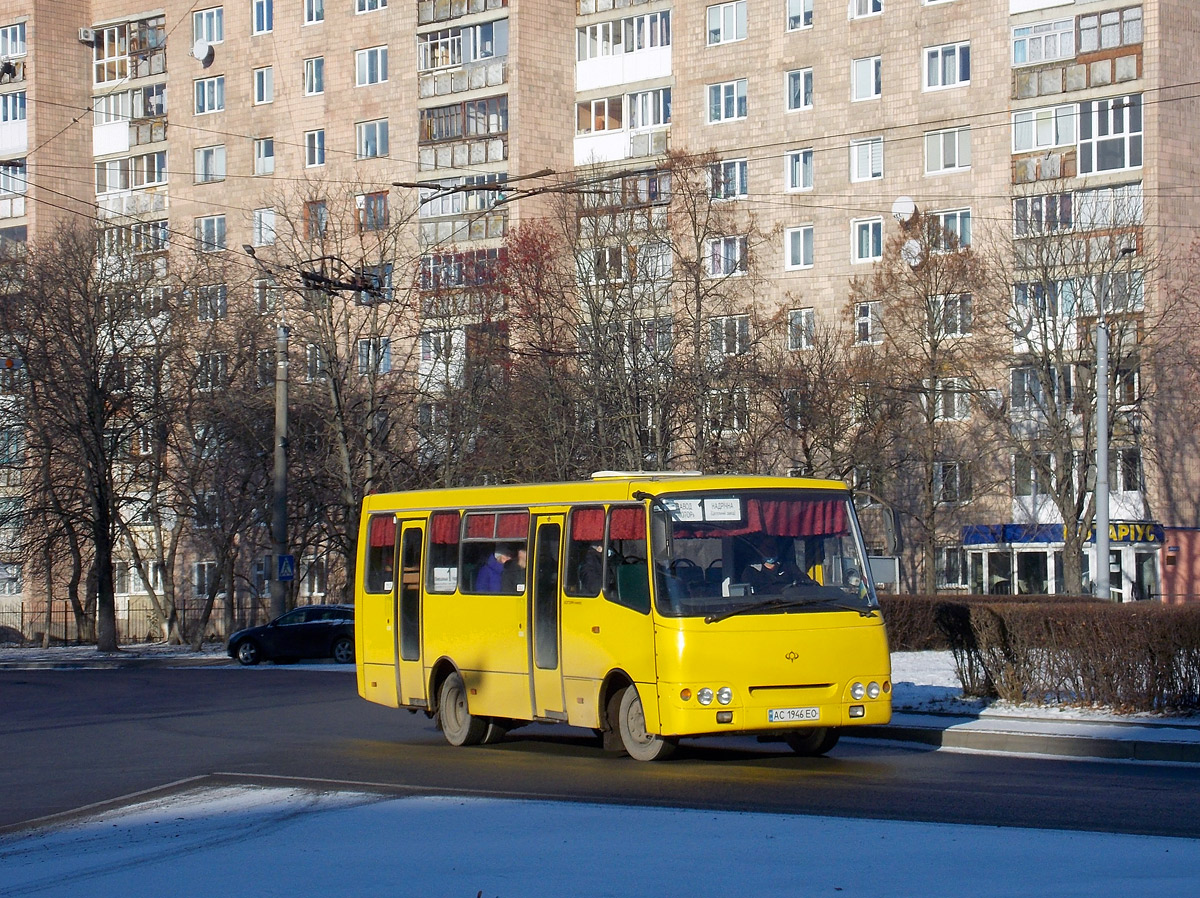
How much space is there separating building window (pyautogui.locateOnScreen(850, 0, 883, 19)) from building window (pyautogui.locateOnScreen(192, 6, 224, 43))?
2589 cm

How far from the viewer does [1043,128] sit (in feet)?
Answer: 158

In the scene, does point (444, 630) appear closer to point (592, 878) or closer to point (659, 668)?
point (659, 668)

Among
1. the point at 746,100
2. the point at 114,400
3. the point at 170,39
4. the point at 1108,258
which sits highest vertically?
the point at 170,39

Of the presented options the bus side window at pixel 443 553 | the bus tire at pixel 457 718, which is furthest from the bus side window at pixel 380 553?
the bus tire at pixel 457 718

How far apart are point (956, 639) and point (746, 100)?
38.1 meters

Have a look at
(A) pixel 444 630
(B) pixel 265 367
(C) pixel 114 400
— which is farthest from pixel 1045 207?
(A) pixel 444 630

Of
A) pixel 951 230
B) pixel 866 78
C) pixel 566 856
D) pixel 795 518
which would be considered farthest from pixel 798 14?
pixel 566 856

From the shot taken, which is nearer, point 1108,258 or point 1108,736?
point 1108,736

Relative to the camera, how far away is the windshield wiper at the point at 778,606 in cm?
1345

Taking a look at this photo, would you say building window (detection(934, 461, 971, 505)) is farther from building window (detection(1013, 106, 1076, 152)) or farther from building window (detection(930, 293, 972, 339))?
building window (detection(1013, 106, 1076, 152))

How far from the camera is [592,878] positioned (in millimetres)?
8070

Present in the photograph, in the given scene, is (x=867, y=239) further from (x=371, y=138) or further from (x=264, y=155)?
(x=264, y=155)

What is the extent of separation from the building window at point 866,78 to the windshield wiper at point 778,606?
131 feet

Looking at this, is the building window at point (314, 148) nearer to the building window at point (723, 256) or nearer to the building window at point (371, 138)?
the building window at point (371, 138)
